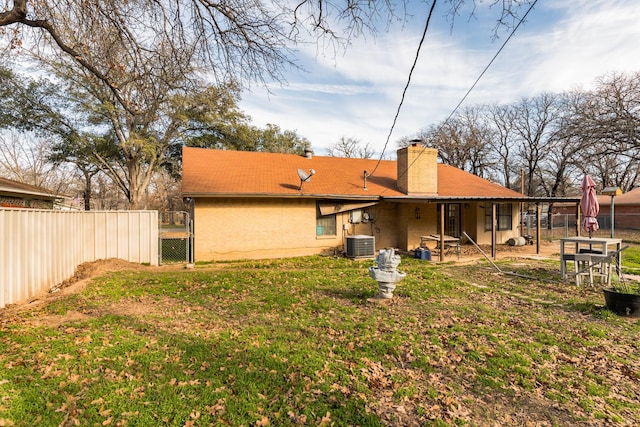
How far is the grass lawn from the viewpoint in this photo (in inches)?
119

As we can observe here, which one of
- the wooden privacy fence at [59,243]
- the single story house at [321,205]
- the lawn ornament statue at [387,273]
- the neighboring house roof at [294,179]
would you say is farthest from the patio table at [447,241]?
the wooden privacy fence at [59,243]

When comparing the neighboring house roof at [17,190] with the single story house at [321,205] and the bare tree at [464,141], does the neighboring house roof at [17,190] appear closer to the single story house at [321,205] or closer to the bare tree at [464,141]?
the single story house at [321,205]

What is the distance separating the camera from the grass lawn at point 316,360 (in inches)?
119

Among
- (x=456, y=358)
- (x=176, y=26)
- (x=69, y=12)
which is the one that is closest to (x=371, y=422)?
(x=456, y=358)

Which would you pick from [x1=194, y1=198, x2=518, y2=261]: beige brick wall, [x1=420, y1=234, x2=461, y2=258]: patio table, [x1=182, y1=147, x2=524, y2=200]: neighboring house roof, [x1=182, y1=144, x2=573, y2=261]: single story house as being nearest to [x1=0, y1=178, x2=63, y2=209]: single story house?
[x1=182, y1=147, x2=524, y2=200]: neighboring house roof

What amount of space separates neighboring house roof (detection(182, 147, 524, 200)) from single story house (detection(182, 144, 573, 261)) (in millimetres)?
45

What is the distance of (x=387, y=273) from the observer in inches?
261

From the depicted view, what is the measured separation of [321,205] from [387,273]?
7.10 m

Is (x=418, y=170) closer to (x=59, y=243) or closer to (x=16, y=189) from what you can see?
(x=59, y=243)

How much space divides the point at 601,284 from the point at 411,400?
7.48 m

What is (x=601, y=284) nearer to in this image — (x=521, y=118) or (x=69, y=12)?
(x=69, y=12)

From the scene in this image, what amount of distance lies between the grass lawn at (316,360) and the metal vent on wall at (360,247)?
5.21 m

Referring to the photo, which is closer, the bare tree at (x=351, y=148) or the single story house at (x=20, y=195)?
the single story house at (x=20, y=195)

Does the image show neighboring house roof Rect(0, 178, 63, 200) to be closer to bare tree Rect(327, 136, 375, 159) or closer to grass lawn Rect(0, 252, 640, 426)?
grass lawn Rect(0, 252, 640, 426)
